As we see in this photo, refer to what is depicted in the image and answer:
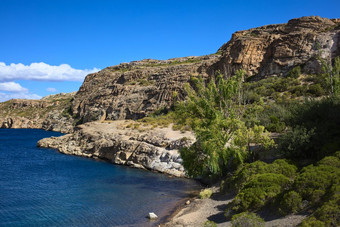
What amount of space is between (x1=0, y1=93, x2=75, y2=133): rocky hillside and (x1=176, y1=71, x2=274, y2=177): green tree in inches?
2376

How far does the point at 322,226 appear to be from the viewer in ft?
26.9

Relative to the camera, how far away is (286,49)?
148 ft

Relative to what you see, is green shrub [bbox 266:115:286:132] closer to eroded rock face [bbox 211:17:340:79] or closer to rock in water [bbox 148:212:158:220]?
rock in water [bbox 148:212:158:220]

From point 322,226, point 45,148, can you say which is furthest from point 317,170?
point 45,148

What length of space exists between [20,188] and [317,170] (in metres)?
20.9

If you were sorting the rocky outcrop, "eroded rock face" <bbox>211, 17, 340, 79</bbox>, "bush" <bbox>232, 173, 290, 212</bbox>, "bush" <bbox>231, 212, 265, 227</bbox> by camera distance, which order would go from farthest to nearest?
"eroded rock face" <bbox>211, 17, 340, 79</bbox>
the rocky outcrop
"bush" <bbox>232, 173, 290, 212</bbox>
"bush" <bbox>231, 212, 265, 227</bbox>

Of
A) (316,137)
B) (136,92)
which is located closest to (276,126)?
(316,137)

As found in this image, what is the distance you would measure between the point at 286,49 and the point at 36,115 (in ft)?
280

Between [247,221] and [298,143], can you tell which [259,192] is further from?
[298,143]

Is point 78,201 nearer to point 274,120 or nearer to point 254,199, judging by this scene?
point 254,199

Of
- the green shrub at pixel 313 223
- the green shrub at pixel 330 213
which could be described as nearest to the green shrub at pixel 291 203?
the green shrub at pixel 330 213

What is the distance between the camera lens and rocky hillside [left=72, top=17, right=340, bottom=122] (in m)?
43.9

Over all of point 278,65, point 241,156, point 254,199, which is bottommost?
point 254,199

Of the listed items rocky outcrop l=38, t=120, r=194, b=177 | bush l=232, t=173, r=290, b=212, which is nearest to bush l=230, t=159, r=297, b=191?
bush l=232, t=173, r=290, b=212
